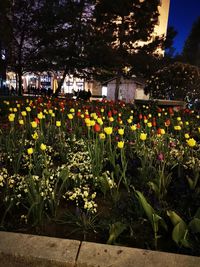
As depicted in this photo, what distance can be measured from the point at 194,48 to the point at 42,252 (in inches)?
1895

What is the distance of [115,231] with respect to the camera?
195cm

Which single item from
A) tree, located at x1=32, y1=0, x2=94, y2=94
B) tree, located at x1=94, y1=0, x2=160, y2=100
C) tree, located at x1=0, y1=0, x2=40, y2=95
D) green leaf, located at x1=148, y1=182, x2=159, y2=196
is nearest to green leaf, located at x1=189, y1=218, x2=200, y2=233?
green leaf, located at x1=148, y1=182, x2=159, y2=196

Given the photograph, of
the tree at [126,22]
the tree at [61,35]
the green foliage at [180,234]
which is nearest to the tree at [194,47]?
the tree at [126,22]

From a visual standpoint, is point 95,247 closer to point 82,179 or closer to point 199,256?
point 199,256

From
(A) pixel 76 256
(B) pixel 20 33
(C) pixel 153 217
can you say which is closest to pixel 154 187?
(C) pixel 153 217

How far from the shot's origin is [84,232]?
6.87 ft

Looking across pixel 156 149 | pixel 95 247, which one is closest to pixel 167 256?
pixel 95 247

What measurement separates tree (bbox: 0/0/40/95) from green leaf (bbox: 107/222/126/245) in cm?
1589

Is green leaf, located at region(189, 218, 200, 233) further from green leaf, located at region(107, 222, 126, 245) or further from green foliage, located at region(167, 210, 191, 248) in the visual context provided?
green leaf, located at region(107, 222, 126, 245)

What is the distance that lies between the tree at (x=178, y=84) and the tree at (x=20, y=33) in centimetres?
850

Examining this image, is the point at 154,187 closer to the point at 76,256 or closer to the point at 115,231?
the point at 115,231

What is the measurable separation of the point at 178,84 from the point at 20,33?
10.6 meters

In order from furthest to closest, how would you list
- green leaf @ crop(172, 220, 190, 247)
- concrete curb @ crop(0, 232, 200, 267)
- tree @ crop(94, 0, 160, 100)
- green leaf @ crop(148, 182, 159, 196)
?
tree @ crop(94, 0, 160, 100) → green leaf @ crop(148, 182, 159, 196) → green leaf @ crop(172, 220, 190, 247) → concrete curb @ crop(0, 232, 200, 267)

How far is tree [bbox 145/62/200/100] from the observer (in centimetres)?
1459
